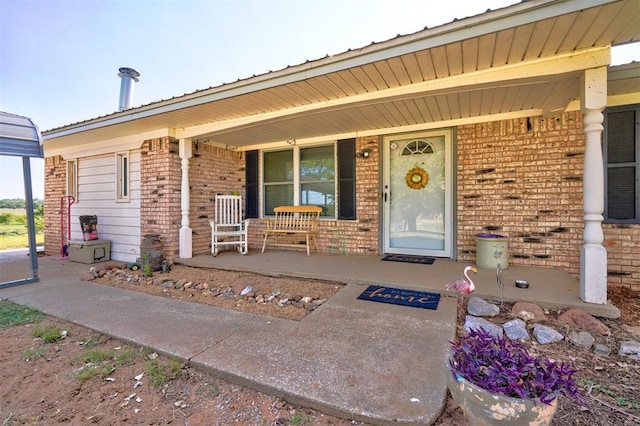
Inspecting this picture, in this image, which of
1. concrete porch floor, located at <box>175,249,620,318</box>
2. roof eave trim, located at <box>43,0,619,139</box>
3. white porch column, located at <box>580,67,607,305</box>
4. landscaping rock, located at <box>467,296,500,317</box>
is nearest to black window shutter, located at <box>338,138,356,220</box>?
concrete porch floor, located at <box>175,249,620,318</box>

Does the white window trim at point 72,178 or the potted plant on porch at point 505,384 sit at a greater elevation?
the white window trim at point 72,178

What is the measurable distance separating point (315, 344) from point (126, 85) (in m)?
7.78

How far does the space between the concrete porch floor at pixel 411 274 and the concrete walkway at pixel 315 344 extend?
351 mm

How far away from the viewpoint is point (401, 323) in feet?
7.89

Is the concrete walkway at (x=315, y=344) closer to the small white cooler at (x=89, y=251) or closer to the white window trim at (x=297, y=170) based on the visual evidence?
the small white cooler at (x=89, y=251)

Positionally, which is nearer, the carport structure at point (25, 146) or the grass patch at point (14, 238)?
the carport structure at point (25, 146)

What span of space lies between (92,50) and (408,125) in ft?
30.9

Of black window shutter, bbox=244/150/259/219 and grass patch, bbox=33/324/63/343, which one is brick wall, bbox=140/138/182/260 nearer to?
black window shutter, bbox=244/150/259/219

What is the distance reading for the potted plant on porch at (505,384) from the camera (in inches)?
39.7

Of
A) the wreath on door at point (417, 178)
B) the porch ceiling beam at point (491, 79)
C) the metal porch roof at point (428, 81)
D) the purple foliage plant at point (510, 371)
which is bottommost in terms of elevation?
the purple foliage plant at point (510, 371)

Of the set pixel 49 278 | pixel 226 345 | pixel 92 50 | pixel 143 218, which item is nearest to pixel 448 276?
pixel 226 345

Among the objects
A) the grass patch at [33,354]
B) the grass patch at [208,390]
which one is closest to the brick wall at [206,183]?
the grass patch at [33,354]

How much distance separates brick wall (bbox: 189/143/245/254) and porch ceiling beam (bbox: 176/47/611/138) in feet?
7.03

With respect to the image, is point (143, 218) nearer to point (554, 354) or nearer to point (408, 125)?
point (408, 125)
